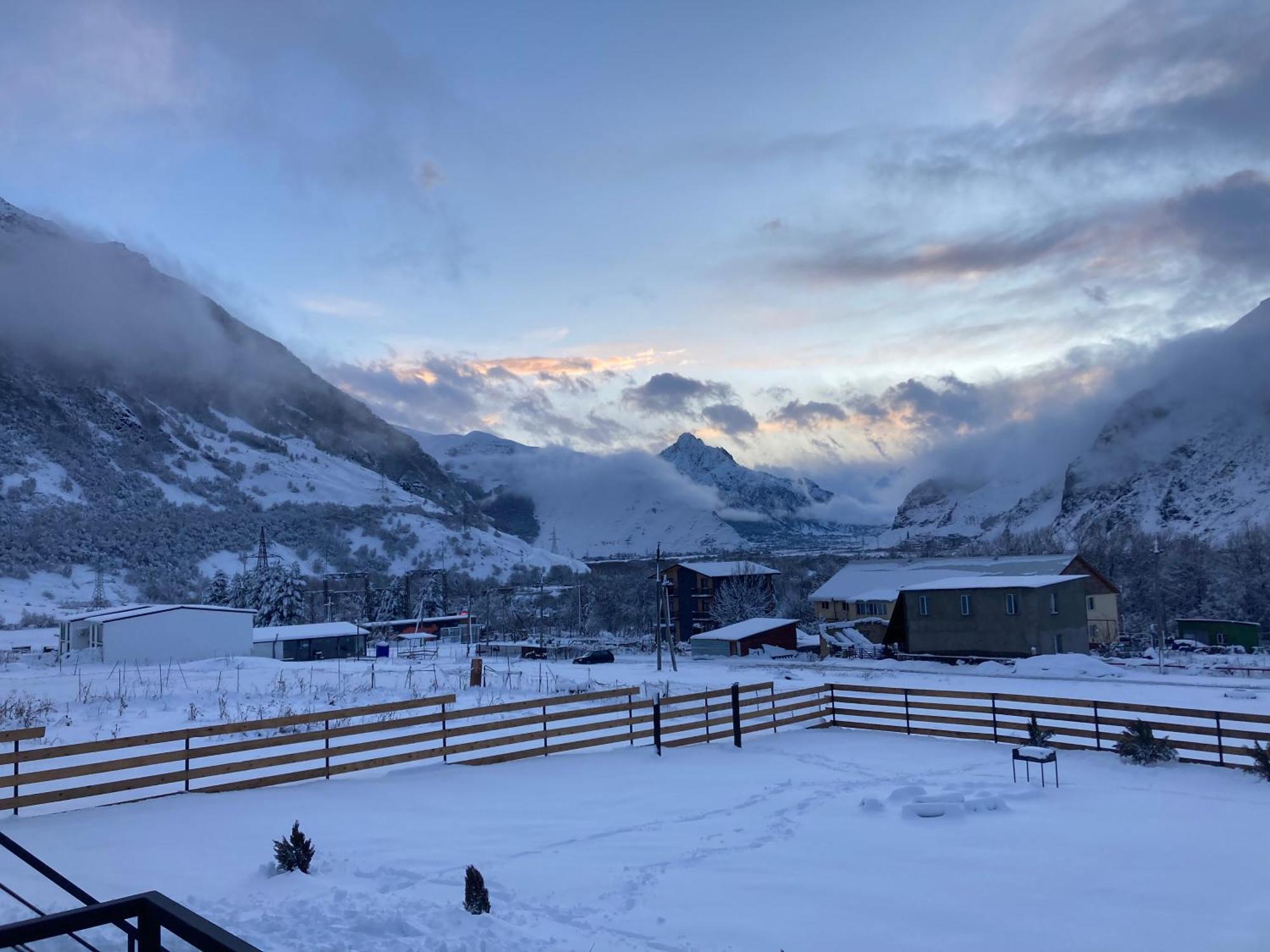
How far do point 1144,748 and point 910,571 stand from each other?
6072 centimetres

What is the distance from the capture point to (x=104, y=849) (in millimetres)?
11008

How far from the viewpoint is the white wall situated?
5169cm

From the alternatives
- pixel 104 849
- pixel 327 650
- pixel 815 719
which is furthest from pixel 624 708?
pixel 327 650

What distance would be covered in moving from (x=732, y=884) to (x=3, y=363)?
7268 inches

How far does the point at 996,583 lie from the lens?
51.2 m

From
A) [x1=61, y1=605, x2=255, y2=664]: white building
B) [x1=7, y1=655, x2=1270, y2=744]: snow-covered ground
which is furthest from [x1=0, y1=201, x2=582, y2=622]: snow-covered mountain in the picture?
[x1=7, y1=655, x2=1270, y2=744]: snow-covered ground

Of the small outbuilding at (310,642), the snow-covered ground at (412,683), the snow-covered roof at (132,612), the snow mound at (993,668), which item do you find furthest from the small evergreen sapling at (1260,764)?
the small outbuilding at (310,642)

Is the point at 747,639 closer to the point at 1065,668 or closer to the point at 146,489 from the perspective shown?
the point at 1065,668

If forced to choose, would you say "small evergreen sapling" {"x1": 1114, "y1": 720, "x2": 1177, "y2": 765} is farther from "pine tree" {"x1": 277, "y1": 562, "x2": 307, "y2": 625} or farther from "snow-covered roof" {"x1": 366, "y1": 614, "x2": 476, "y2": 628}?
"pine tree" {"x1": 277, "y1": 562, "x2": 307, "y2": 625}

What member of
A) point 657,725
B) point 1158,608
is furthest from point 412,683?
point 1158,608

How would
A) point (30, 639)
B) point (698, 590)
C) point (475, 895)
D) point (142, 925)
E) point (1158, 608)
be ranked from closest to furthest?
1. point (142, 925)
2. point (475, 895)
3. point (30, 639)
4. point (1158, 608)
5. point (698, 590)

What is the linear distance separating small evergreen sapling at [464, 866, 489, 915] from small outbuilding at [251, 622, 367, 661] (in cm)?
5647

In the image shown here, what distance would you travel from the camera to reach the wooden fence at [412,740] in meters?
13.8

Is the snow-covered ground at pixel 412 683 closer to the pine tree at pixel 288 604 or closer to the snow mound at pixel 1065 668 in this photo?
the snow mound at pixel 1065 668
